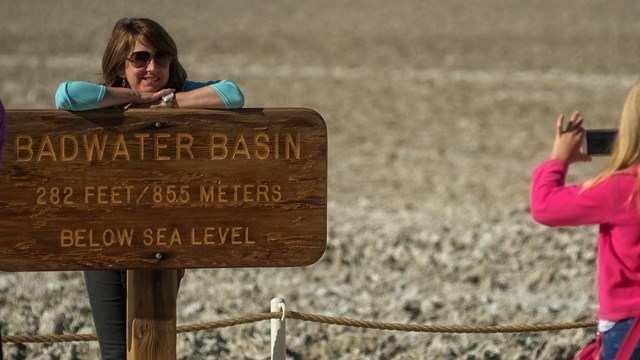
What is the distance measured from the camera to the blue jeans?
152 inches

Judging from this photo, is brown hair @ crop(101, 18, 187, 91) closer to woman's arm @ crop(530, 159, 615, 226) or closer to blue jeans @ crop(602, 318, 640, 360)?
woman's arm @ crop(530, 159, 615, 226)

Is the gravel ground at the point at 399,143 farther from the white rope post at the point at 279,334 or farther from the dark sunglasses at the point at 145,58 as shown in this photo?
the dark sunglasses at the point at 145,58

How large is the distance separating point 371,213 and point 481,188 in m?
2.25

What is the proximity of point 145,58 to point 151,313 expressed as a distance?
32.3 inches

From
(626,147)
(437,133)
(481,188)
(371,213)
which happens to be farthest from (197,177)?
(437,133)

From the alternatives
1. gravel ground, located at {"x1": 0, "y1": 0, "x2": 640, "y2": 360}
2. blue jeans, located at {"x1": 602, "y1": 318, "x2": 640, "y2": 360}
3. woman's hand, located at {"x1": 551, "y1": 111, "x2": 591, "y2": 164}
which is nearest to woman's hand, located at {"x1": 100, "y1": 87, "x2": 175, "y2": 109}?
woman's hand, located at {"x1": 551, "y1": 111, "x2": 591, "y2": 164}

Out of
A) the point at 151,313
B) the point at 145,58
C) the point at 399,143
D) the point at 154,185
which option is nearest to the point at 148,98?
the point at 145,58

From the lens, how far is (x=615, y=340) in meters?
3.92

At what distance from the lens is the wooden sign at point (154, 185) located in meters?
4.30

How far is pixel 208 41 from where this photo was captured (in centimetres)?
3109

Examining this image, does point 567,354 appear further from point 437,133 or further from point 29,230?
point 437,133

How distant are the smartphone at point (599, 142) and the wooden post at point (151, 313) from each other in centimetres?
137

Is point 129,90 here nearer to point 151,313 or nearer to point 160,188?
point 160,188

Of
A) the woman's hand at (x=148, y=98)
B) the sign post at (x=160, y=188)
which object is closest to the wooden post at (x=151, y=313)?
the sign post at (x=160, y=188)
